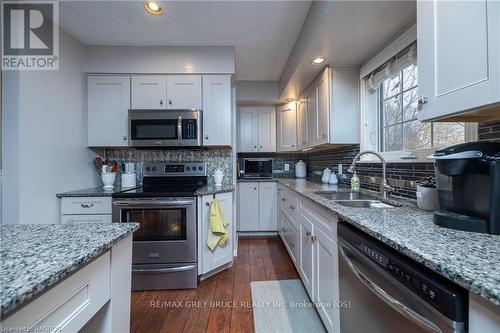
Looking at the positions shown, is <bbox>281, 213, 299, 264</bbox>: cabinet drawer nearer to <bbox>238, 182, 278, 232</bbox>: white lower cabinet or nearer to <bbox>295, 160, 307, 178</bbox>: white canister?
<bbox>238, 182, 278, 232</bbox>: white lower cabinet

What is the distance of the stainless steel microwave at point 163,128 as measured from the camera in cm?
249

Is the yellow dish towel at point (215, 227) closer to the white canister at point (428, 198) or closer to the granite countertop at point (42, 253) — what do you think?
the granite countertop at point (42, 253)

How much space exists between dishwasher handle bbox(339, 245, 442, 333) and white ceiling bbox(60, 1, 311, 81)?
6.28ft

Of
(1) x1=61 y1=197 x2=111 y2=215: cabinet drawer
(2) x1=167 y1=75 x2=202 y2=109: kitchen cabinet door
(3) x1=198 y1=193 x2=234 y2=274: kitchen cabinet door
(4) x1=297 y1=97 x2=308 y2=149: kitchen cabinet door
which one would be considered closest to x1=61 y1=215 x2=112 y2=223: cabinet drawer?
(1) x1=61 y1=197 x2=111 y2=215: cabinet drawer

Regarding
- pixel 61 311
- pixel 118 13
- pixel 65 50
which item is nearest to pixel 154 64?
pixel 118 13

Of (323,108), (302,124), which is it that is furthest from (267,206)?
(323,108)

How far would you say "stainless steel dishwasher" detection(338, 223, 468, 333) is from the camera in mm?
588

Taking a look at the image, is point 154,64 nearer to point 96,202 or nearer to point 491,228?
point 96,202

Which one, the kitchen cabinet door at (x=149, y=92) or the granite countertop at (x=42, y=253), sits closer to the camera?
the granite countertop at (x=42, y=253)

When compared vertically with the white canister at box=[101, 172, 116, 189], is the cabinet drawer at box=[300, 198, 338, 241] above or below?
below

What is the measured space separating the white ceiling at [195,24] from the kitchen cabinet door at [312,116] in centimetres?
54

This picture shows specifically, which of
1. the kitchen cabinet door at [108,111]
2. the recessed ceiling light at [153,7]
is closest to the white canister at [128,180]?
the kitchen cabinet door at [108,111]

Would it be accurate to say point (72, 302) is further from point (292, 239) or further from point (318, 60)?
point (318, 60)

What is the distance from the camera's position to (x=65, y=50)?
223cm
